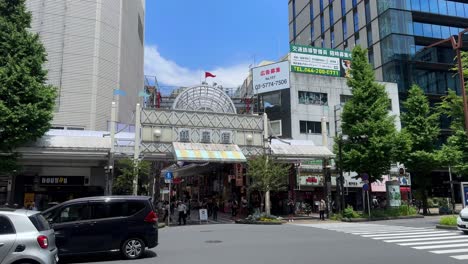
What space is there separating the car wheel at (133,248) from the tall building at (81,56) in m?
24.1

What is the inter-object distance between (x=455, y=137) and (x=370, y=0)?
27545 millimetres

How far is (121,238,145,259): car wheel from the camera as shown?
455 inches

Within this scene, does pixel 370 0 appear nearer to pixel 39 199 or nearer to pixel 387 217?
pixel 387 217

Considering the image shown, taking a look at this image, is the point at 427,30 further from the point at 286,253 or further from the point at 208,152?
the point at 286,253

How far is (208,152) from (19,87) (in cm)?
1206

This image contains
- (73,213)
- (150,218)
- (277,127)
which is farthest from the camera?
(277,127)

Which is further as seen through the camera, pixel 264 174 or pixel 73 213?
pixel 264 174

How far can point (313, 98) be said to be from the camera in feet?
139

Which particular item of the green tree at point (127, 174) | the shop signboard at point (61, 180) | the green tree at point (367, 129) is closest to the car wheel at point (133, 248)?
the green tree at point (127, 174)

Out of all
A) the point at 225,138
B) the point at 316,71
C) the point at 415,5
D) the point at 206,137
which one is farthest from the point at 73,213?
the point at 415,5

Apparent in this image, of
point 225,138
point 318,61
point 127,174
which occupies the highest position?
point 318,61

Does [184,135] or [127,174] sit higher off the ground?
[184,135]

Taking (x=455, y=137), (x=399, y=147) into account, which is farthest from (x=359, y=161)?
(x=455, y=137)

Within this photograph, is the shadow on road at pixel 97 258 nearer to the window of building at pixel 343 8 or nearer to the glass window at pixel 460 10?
the window of building at pixel 343 8
